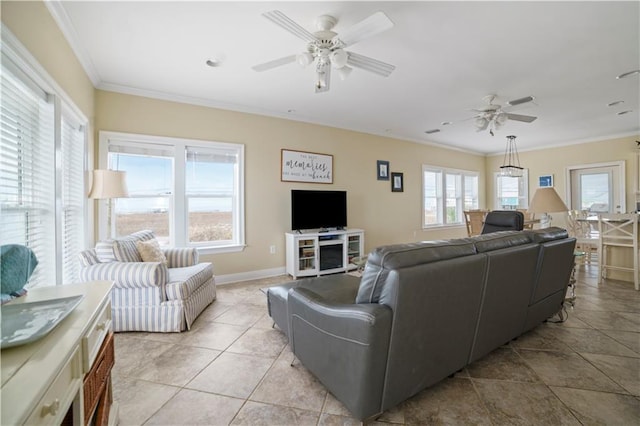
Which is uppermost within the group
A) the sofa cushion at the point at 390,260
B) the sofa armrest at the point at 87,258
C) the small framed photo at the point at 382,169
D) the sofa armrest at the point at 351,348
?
the small framed photo at the point at 382,169

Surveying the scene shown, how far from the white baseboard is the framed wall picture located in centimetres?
142

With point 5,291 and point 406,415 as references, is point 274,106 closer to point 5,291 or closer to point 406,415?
point 5,291

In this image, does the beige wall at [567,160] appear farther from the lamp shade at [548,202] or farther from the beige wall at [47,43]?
the beige wall at [47,43]

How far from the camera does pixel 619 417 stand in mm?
1448

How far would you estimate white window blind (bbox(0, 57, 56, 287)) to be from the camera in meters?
1.56

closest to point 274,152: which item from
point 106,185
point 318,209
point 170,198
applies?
point 318,209

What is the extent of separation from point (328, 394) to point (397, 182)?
4.66 metres

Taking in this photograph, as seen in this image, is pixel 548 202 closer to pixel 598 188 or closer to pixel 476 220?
pixel 476 220

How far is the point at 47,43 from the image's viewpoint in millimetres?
1905

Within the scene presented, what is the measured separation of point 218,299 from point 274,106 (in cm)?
268

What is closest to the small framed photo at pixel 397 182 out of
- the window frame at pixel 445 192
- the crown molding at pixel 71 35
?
the window frame at pixel 445 192

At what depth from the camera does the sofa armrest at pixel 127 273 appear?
2279 mm

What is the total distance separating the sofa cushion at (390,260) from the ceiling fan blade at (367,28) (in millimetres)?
1354

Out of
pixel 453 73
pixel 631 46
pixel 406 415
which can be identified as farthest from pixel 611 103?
pixel 406 415
